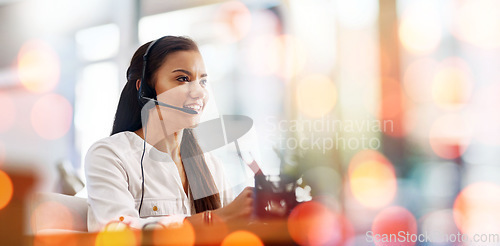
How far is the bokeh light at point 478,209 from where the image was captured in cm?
177

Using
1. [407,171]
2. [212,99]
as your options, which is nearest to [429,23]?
[407,171]

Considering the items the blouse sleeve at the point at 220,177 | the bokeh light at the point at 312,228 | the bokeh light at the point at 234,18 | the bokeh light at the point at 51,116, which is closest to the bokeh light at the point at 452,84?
the bokeh light at the point at 234,18

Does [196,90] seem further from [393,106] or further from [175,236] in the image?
[393,106]

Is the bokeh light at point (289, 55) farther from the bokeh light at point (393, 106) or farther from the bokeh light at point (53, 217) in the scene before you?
the bokeh light at point (53, 217)

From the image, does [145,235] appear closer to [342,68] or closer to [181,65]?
Result: [181,65]

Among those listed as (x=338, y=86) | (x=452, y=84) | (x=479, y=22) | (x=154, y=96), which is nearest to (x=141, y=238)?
(x=154, y=96)

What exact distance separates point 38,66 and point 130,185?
3.64 feet

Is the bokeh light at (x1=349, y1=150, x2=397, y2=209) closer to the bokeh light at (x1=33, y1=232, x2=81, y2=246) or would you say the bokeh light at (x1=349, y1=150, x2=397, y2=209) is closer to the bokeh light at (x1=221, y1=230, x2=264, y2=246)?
the bokeh light at (x1=221, y1=230, x2=264, y2=246)

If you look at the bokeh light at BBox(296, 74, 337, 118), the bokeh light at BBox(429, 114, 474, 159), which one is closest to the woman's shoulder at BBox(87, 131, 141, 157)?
the bokeh light at BBox(296, 74, 337, 118)

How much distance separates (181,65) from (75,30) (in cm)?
95

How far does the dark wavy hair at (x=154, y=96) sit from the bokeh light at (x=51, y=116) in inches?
29.1

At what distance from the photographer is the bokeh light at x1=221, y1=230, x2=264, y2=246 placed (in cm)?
48

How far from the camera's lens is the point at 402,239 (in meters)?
1.77

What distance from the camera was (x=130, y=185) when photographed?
906 mm
